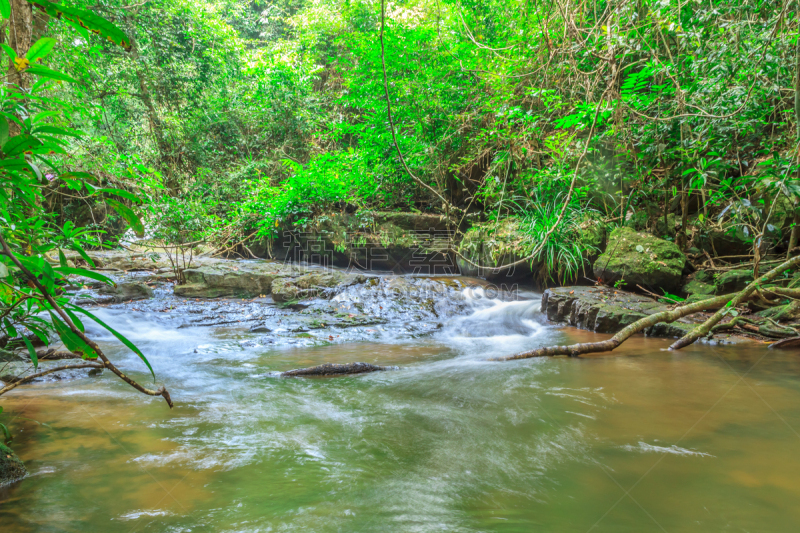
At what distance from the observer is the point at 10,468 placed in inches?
69.2

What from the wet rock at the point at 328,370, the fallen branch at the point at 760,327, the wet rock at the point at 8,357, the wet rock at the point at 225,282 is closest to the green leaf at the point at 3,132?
the wet rock at the point at 328,370

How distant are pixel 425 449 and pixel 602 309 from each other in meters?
3.78

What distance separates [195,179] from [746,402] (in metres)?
12.4

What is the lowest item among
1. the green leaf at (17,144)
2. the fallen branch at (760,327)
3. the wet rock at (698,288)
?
the fallen branch at (760,327)

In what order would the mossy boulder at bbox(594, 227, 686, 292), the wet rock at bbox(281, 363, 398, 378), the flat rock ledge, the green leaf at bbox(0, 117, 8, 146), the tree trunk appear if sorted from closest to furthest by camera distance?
the green leaf at bbox(0, 117, 8, 146) < the tree trunk < the wet rock at bbox(281, 363, 398, 378) < the flat rock ledge < the mossy boulder at bbox(594, 227, 686, 292)

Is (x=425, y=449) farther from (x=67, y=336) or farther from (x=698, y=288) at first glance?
(x=698, y=288)

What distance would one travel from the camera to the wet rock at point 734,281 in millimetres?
5203

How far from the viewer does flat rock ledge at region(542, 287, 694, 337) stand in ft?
15.6

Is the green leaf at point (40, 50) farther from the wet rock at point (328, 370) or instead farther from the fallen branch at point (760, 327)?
the fallen branch at point (760, 327)

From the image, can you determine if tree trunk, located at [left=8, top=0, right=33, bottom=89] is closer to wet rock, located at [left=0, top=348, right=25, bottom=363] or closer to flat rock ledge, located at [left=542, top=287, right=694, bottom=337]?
wet rock, located at [left=0, top=348, right=25, bottom=363]

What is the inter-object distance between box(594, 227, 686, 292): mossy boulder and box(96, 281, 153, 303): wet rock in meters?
7.53

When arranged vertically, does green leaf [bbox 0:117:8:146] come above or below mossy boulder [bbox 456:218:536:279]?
above

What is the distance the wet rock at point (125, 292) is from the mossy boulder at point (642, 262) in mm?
7526

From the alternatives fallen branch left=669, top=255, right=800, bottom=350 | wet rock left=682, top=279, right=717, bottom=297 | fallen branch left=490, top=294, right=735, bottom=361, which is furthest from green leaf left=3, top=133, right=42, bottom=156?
wet rock left=682, top=279, right=717, bottom=297
